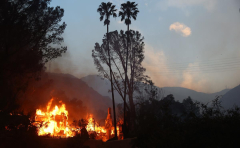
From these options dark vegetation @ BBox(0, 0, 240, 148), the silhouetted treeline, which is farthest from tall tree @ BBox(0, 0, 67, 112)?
the silhouetted treeline

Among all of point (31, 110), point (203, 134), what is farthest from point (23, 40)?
point (203, 134)

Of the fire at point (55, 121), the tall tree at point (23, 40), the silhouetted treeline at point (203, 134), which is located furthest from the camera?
the fire at point (55, 121)

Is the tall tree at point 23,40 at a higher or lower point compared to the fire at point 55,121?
higher

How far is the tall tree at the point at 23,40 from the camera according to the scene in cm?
1541

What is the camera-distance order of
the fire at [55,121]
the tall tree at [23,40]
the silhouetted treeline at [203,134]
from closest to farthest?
the silhouetted treeline at [203,134]
the tall tree at [23,40]
the fire at [55,121]

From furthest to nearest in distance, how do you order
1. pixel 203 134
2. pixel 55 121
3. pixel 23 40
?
pixel 55 121 < pixel 23 40 < pixel 203 134

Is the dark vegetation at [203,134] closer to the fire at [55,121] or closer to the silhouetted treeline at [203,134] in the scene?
the silhouetted treeline at [203,134]

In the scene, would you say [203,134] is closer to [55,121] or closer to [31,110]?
[31,110]

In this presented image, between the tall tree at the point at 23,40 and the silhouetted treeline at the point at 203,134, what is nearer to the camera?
the silhouetted treeline at the point at 203,134

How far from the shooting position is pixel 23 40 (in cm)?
1636

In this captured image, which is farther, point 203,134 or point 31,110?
point 31,110

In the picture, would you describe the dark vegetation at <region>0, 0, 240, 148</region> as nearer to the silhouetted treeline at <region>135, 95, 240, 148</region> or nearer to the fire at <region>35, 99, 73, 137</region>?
the silhouetted treeline at <region>135, 95, 240, 148</region>

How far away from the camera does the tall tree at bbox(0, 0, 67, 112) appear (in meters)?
15.4

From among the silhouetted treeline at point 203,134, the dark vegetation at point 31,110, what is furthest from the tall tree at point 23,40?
the silhouetted treeline at point 203,134
